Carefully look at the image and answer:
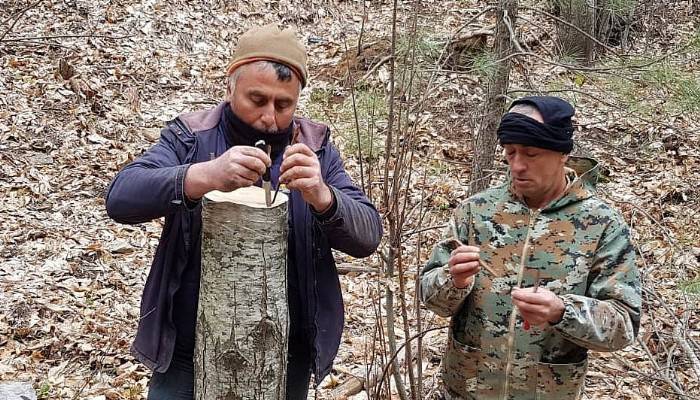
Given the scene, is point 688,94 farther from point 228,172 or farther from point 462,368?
point 228,172

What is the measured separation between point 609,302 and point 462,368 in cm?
48

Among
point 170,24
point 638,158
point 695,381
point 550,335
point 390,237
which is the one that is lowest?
point 695,381

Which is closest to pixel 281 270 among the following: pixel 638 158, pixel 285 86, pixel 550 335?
pixel 285 86

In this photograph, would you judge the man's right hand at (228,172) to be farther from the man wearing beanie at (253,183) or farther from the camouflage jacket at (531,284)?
the camouflage jacket at (531,284)

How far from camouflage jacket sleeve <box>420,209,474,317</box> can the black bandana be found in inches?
23.2

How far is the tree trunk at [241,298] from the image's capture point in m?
1.81

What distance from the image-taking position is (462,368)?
2.20 m

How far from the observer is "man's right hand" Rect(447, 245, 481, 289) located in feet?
6.48

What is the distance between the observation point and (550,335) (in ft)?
6.94

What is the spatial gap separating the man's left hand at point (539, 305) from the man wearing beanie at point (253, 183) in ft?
1.37

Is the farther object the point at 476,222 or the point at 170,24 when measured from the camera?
the point at 170,24

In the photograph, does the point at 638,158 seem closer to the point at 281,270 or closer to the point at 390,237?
the point at 390,237

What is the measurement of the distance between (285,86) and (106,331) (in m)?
3.05

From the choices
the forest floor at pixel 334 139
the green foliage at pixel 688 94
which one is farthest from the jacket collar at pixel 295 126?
the green foliage at pixel 688 94
